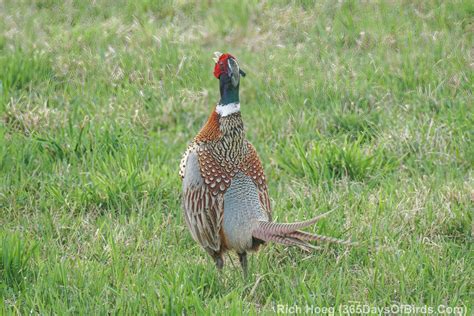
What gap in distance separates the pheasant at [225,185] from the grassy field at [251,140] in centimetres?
18

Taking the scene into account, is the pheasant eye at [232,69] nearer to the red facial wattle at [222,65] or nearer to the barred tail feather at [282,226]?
the red facial wattle at [222,65]

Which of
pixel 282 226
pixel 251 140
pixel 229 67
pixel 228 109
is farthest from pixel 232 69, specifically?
pixel 251 140

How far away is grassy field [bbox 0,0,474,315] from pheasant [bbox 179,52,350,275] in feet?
0.60

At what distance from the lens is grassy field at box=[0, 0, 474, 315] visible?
4.27 m

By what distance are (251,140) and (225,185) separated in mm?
1730

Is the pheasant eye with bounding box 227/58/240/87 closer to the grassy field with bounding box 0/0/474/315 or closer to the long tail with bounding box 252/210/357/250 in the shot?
the long tail with bounding box 252/210/357/250

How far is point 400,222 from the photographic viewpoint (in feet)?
16.0

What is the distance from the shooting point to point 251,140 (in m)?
6.12

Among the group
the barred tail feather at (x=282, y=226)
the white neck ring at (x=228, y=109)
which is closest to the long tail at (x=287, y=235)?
the barred tail feather at (x=282, y=226)

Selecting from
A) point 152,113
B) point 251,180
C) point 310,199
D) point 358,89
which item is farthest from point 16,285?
point 358,89

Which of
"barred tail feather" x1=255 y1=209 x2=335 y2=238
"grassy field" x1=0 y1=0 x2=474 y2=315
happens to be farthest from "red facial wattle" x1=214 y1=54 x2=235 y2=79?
"grassy field" x1=0 y1=0 x2=474 y2=315

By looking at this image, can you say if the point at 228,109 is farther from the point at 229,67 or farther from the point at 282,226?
the point at 282,226

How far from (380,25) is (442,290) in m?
3.46

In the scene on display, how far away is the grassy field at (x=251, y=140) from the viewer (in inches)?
168
